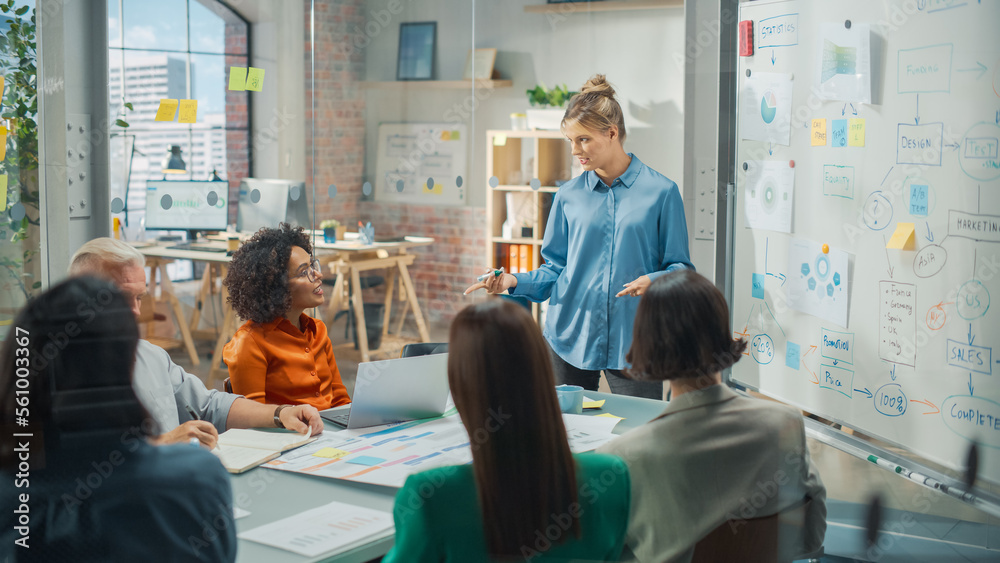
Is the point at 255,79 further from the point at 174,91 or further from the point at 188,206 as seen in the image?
the point at 188,206

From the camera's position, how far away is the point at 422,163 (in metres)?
4.90

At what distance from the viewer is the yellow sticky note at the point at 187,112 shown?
4.14 meters

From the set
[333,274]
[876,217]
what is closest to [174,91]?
[333,274]

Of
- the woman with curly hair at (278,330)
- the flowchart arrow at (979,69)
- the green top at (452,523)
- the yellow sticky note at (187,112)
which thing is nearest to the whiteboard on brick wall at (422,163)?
the yellow sticky note at (187,112)

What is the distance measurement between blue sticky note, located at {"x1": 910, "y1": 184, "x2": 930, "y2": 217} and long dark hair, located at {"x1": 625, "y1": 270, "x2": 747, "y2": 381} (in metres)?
1.24

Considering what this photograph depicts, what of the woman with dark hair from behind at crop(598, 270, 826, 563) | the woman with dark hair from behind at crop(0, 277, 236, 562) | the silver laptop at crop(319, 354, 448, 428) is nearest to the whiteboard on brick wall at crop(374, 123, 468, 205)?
the silver laptop at crop(319, 354, 448, 428)

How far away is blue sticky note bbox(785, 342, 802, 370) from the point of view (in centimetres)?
292

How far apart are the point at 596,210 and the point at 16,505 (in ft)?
6.22

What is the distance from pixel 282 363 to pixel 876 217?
1.77 meters

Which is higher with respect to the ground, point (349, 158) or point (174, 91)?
point (174, 91)

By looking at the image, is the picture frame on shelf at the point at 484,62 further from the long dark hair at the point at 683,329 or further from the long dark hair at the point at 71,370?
the long dark hair at the point at 71,370

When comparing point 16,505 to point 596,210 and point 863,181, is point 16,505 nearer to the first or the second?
point 596,210

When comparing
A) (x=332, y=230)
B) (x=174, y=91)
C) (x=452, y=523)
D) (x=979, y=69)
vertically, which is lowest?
(x=452, y=523)

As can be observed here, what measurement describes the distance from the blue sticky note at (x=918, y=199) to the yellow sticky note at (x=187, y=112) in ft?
10.8
